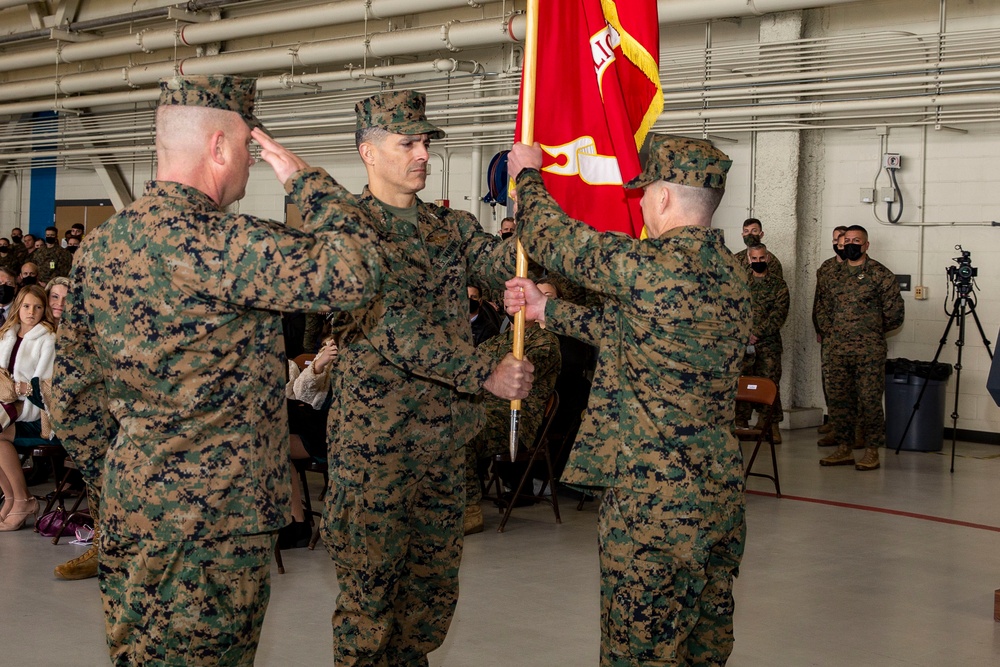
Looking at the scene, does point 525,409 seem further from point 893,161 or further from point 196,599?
point 893,161

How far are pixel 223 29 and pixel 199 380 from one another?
11909 mm

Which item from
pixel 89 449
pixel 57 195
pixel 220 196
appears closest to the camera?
pixel 220 196

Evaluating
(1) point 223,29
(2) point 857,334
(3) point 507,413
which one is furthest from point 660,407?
(1) point 223,29

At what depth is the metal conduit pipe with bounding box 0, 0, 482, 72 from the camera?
11438mm

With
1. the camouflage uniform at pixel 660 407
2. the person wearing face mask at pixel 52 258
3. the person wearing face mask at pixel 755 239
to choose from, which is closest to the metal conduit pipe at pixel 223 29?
the person wearing face mask at pixel 52 258

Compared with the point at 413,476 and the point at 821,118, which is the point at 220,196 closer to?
the point at 413,476

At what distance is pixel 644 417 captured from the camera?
2715 millimetres

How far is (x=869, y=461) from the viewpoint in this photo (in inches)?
329

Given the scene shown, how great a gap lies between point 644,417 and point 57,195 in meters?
16.9

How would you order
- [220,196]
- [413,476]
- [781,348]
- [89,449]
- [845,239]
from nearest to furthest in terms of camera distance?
[220,196] → [89,449] → [413,476] → [845,239] → [781,348]

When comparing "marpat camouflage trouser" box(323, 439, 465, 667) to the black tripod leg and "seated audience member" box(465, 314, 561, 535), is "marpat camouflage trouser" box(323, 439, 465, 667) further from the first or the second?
the black tripod leg

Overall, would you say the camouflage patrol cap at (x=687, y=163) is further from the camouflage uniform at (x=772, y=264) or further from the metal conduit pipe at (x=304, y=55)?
A: the metal conduit pipe at (x=304, y=55)

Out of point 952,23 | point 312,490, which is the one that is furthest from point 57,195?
point 952,23

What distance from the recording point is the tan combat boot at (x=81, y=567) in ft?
16.7
